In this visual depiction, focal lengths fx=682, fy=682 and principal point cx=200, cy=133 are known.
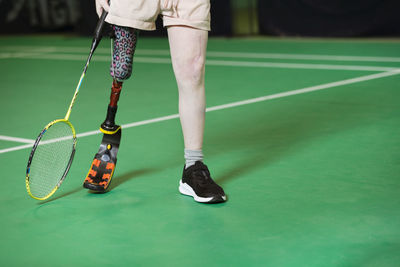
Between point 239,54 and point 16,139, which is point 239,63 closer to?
point 239,54

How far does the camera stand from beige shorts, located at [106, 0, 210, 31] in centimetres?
291

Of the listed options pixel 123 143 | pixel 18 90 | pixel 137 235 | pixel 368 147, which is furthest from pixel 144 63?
pixel 137 235

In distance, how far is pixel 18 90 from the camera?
6.45m

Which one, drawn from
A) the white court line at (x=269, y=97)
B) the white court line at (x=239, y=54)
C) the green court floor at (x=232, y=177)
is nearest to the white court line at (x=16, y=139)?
the green court floor at (x=232, y=177)

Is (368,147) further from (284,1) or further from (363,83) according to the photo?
(284,1)


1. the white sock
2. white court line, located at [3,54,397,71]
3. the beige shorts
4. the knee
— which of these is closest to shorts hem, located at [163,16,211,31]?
the beige shorts

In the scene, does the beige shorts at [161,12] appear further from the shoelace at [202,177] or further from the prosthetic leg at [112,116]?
the shoelace at [202,177]

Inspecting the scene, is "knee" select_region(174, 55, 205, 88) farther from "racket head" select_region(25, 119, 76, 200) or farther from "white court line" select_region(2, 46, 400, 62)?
"white court line" select_region(2, 46, 400, 62)

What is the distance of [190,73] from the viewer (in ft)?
9.74

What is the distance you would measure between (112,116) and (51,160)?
1.15 feet

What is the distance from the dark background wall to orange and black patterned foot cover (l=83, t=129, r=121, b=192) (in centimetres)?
782

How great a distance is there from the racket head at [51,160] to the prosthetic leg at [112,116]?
0.13 metres

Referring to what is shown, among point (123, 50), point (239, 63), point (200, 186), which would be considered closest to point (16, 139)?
point (123, 50)

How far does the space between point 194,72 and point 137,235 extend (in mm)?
802
